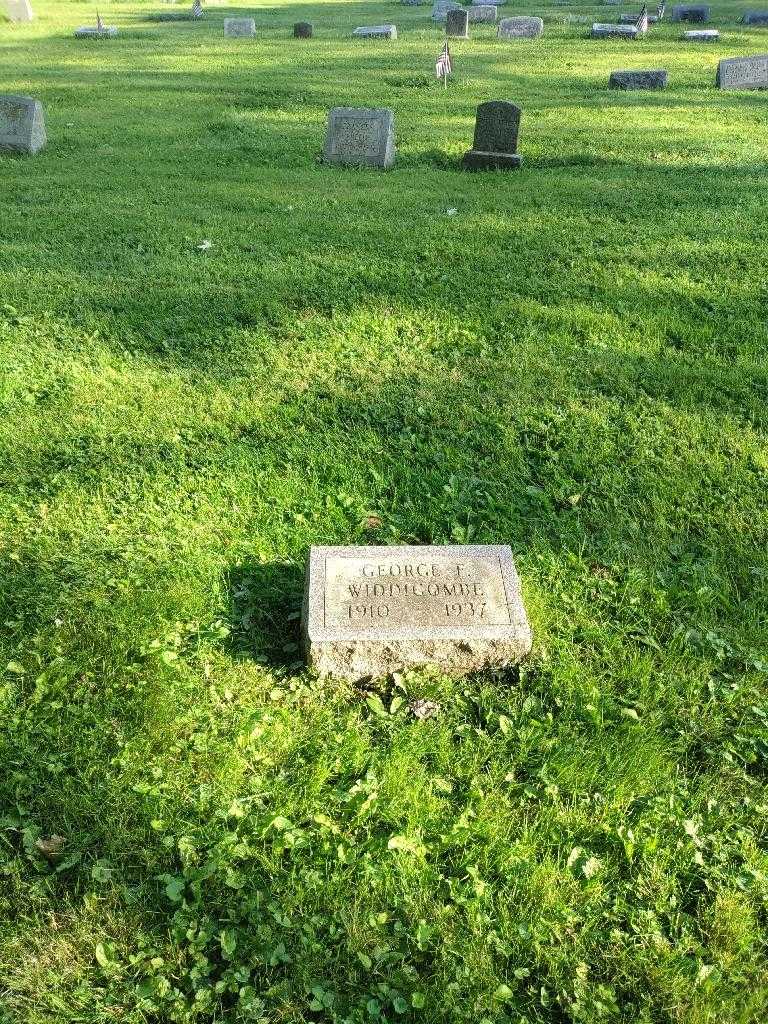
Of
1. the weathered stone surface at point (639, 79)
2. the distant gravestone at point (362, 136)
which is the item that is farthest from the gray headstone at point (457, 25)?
the distant gravestone at point (362, 136)

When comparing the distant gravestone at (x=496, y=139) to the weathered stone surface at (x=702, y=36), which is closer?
the distant gravestone at (x=496, y=139)

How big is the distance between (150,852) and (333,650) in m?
0.94

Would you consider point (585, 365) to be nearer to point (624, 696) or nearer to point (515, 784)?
point (624, 696)

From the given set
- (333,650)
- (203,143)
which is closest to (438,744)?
(333,650)

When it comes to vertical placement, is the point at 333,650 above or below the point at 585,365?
below

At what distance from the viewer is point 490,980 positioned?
2.05m

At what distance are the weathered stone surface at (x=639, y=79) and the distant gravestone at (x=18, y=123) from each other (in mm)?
11414

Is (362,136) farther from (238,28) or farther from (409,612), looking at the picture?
(238,28)

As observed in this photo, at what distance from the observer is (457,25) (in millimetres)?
23797

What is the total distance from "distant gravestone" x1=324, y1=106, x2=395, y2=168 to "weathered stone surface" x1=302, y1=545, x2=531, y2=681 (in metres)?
8.71

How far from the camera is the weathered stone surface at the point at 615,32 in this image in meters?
22.4

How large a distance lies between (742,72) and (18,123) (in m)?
14.1

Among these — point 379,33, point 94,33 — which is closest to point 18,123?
point 94,33

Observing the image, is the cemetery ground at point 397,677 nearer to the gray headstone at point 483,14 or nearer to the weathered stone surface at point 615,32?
the weathered stone surface at point 615,32
